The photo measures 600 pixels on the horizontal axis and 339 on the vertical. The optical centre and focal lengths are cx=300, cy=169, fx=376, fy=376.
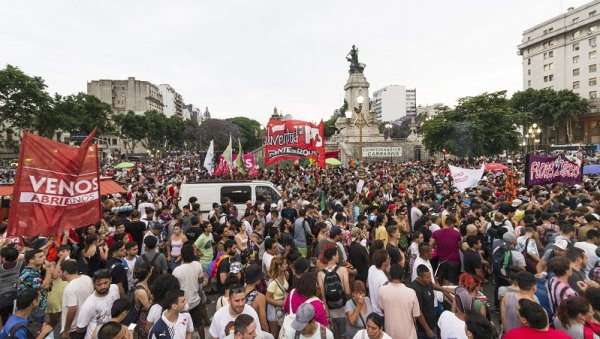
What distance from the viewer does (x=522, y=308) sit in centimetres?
340

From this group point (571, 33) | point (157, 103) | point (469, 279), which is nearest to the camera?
point (469, 279)

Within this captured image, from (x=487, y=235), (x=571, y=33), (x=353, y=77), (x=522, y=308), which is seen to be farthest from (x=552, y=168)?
(x=571, y=33)

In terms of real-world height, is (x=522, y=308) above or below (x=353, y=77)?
below

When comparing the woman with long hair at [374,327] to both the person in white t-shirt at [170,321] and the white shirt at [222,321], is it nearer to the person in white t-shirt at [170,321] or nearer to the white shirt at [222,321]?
the white shirt at [222,321]

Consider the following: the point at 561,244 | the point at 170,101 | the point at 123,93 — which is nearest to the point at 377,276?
the point at 561,244

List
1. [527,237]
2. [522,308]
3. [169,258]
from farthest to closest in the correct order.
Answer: [169,258] < [527,237] < [522,308]

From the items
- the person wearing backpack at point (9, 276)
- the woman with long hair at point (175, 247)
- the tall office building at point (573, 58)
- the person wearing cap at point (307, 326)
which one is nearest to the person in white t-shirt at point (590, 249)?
the person wearing cap at point (307, 326)

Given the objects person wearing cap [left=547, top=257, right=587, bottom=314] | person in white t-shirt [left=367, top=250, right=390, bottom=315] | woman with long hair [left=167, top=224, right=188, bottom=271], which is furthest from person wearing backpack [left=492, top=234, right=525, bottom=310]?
woman with long hair [left=167, top=224, right=188, bottom=271]

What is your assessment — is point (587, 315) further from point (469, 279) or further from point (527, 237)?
point (527, 237)

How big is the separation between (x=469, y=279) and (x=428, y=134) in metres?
38.8

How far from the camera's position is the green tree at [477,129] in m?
38.1

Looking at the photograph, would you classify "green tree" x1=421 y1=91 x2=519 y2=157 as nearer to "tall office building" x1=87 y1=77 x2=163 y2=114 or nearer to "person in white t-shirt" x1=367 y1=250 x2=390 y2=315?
"person in white t-shirt" x1=367 y1=250 x2=390 y2=315

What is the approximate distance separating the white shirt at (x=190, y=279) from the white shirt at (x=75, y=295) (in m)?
1.08

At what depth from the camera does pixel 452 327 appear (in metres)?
3.83
